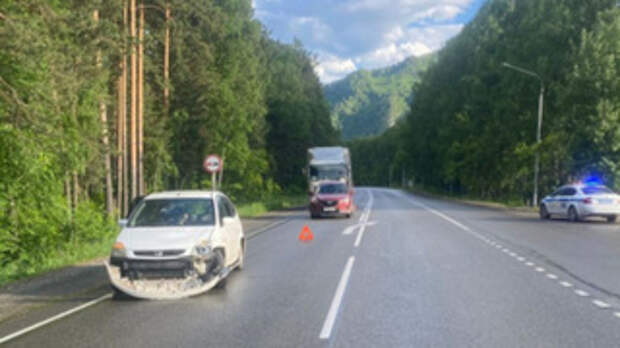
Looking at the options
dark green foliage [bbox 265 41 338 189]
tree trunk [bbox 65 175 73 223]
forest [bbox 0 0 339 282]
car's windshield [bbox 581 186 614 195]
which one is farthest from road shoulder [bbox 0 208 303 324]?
dark green foliage [bbox 265 41 338 189]

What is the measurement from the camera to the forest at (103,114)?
42.9 feet

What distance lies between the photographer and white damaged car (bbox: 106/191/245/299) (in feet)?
29.8

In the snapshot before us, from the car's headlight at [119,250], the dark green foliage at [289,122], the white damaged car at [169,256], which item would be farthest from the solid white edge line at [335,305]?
the dark green foliage at [289,122]

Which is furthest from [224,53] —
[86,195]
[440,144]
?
[440,144]

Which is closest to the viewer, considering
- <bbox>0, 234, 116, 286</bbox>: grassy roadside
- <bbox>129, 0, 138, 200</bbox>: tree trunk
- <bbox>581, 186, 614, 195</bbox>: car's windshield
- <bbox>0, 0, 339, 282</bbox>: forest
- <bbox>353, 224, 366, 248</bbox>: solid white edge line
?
<bbox>0, 234, 116, 286</bbox>: grassy roadside

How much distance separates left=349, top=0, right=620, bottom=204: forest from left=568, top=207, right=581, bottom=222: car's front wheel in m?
10.3

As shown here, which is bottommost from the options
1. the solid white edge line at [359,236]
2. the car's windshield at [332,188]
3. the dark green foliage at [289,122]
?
the solid white edge line at [359,236]

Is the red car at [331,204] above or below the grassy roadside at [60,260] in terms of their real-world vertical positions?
above

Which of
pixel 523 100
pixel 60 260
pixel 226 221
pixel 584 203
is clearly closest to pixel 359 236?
pixel 60 260

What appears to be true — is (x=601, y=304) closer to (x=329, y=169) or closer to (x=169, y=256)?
(x=169, y=256)

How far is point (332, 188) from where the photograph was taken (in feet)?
100

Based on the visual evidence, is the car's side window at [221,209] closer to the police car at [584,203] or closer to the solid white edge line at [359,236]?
the solid white edge line at [359,236]

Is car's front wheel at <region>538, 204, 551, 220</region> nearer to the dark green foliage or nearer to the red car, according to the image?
the red car

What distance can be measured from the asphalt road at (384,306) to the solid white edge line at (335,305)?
2cm
